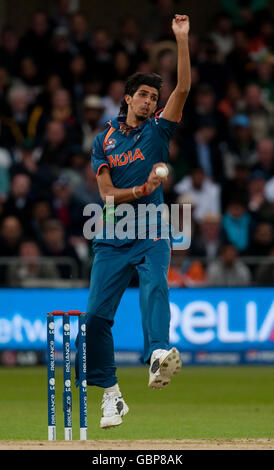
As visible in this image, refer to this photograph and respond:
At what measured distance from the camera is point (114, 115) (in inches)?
718

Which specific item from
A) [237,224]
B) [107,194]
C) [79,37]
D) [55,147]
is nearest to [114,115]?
[55,147]

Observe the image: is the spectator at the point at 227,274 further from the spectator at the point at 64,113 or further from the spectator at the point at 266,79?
the spectator at the point at 266,79

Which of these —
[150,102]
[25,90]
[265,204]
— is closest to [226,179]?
[265,204]

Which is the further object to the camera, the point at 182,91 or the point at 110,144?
the point at 110,144

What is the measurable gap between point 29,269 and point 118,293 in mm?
7852

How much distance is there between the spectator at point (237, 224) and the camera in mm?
17312

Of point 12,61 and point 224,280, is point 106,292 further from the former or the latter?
point 12,61

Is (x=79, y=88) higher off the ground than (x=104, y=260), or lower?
higher

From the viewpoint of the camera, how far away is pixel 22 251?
16.5 m

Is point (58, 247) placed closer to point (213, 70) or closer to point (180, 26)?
point (213, 70)

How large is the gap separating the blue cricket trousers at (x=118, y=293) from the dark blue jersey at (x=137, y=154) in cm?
14

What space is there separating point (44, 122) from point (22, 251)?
253cm

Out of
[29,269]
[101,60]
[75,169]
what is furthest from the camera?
[101,60]

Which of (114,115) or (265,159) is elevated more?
(114,115)
